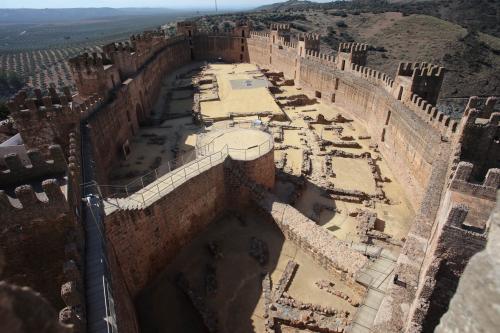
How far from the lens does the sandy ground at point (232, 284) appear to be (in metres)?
11.9

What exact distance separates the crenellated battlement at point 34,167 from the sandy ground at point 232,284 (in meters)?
6.37

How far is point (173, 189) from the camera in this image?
1351 centimetres

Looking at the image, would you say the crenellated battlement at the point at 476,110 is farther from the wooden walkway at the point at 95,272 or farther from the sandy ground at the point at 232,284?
the wooden walkway at the point at 95,272

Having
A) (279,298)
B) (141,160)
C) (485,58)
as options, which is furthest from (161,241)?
(485,58)

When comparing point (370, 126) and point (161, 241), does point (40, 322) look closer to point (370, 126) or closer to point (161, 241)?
point (161, 241)

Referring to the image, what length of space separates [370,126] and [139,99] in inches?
840

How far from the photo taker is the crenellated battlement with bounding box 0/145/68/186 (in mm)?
10016

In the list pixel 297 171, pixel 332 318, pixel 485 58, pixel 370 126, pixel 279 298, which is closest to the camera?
pixel 332 318

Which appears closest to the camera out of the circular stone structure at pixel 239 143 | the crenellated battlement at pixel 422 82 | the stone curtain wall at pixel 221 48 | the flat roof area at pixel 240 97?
the circular stone structure at pixel 239 143

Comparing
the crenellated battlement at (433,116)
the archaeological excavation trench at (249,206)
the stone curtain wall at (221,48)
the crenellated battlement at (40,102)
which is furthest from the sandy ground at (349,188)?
the stone curtain wall at (221,48)

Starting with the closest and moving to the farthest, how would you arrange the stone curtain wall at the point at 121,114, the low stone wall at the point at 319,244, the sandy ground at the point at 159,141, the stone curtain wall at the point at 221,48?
the low stone wall at the point at 319,244 → the stone curtain wall at the point at 121,114 → the sandy ground at the point at 159,141 → the stone curtain wall at the point at 221,48

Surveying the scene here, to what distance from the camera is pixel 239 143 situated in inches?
730

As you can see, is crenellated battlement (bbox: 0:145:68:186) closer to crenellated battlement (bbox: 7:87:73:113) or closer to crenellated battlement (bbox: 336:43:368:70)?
crenellated battlement (bbox: 7:87:73:113)

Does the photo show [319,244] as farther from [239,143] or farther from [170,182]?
[239,143]
